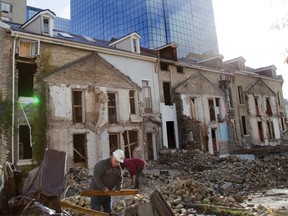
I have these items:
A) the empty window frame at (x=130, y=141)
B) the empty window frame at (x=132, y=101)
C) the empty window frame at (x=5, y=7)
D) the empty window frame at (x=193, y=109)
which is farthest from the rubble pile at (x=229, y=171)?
the empty window frame at (x=5, y=7)

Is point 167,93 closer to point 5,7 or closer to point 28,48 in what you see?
point 28,48

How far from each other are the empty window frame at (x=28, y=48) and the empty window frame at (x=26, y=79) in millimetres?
608

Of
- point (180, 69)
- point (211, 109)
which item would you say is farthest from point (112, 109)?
point (211, 109)

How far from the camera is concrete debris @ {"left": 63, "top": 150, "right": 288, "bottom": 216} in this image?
8.45 metres

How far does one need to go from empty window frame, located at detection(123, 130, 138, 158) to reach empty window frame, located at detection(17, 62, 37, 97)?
6699 millimetres

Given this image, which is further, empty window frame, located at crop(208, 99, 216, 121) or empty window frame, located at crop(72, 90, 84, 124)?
empty window frame, located at crop(208, 99, 216, 121)

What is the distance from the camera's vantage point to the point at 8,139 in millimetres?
14828

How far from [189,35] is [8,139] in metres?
55.0

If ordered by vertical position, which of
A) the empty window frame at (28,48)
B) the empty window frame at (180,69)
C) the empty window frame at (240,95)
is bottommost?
the empty window frame at (240,95)

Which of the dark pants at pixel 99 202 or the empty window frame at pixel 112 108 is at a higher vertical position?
the empty window frame at pixel 112 108

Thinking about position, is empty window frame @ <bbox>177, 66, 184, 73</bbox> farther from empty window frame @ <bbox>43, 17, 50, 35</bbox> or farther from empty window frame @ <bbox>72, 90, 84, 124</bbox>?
empty window frame @ <bbox>43, 17, 50, 35</bbox>

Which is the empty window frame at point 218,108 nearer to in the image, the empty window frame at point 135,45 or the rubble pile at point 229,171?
the rubble pile at point 229,171

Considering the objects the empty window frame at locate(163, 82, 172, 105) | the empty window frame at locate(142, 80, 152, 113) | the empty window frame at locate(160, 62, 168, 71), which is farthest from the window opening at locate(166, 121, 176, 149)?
the empty window frame at locate(160, 62, 168, 71)

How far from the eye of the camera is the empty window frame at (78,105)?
17672 mm
